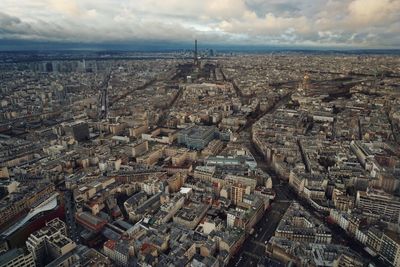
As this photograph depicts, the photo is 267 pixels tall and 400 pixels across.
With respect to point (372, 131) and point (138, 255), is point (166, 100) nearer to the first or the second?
point (372, 131)

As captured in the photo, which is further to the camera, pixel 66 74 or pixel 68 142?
pixel 66 74

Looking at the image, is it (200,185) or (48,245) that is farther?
(200,185)

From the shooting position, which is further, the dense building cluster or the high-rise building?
the dense building cluster

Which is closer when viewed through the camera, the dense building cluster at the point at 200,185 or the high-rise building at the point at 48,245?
the high-rise building at the point at 48,245

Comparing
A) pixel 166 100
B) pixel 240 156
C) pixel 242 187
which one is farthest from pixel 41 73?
pixel 242 187

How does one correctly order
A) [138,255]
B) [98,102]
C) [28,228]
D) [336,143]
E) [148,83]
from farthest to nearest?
[148,83]
[98,102]
[336,143]
[28,228]
[138,255]

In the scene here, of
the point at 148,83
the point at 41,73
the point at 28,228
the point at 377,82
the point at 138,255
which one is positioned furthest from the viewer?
the point at 41,73

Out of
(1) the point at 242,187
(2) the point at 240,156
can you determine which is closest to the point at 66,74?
(2) the point at 240,156

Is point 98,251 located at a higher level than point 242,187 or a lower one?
lower

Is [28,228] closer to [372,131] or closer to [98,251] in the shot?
[98,251]
